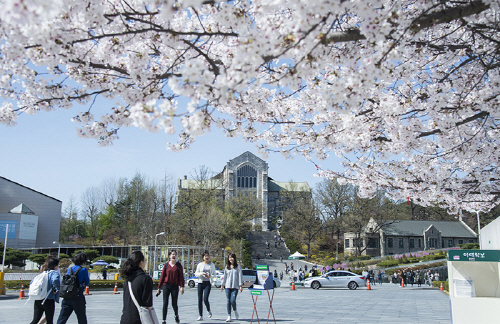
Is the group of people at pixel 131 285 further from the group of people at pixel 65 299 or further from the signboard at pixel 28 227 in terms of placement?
the signboard at pixel 28 227

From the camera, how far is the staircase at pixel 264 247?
2271 inches

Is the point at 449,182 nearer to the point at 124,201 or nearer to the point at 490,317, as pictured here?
the point at 490,317

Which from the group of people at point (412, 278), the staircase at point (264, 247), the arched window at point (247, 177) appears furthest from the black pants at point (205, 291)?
the arched window at point (247, 177)

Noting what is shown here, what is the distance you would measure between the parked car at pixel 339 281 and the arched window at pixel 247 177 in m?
56.4

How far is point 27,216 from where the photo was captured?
5038 cm

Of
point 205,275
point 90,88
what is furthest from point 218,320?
point 90,88

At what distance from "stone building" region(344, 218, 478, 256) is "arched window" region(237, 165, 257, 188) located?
92.7ft

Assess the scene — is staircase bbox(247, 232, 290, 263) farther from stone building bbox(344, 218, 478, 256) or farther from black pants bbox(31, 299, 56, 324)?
black pants bbox(31, 299, 56, 324)

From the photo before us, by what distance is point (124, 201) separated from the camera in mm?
66312

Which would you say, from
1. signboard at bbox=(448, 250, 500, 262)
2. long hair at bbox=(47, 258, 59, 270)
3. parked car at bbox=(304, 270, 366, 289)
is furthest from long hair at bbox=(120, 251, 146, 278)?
parked car at bbox=(304, 270, 366, 289)

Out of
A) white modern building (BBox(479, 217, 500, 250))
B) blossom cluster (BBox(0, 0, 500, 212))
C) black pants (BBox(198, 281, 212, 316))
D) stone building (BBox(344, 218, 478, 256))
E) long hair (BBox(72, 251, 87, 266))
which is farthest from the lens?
stone building (BBox(344, 218, 478, 256))

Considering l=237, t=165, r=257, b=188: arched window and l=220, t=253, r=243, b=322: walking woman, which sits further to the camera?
l=237, t=165, r=257, b=188: arched window

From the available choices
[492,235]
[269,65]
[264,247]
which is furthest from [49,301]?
[264,247]

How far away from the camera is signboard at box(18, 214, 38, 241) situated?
1948 inches
